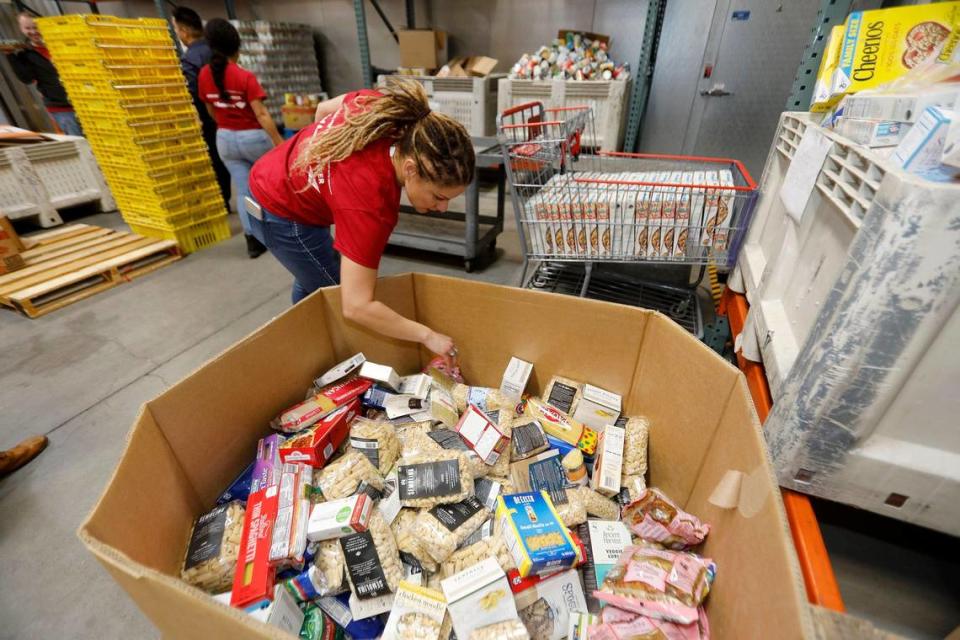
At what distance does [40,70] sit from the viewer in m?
4.18

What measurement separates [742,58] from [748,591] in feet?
15.4

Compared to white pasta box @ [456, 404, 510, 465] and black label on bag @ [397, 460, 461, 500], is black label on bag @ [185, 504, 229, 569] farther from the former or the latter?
white pasta box @ [456, 404, 510, 465]

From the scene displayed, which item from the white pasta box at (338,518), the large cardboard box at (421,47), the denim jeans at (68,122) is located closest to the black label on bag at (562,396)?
the white pasta box at (338,518)

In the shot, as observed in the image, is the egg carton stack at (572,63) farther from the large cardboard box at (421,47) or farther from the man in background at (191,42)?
the man in background at (191,42)

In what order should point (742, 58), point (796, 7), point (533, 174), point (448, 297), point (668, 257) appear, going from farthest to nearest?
point (742, 58) → point (796, 7) → point (533, 174) → point (668, 257) → point (448, 297)

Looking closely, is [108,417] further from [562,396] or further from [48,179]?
[48,179]

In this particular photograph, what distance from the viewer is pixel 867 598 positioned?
126 cm

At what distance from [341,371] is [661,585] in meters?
1.06

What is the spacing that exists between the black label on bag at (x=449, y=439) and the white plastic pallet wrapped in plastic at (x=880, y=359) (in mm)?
753

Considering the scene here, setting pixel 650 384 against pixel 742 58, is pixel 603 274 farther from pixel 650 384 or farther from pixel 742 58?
pixel 742 58

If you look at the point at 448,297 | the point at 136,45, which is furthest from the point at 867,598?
the point at 136,45

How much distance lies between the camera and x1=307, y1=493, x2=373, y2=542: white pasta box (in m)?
1.01

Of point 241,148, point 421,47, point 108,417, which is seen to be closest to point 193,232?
point 241,148

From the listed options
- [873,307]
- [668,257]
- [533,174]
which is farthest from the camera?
[533,174]
